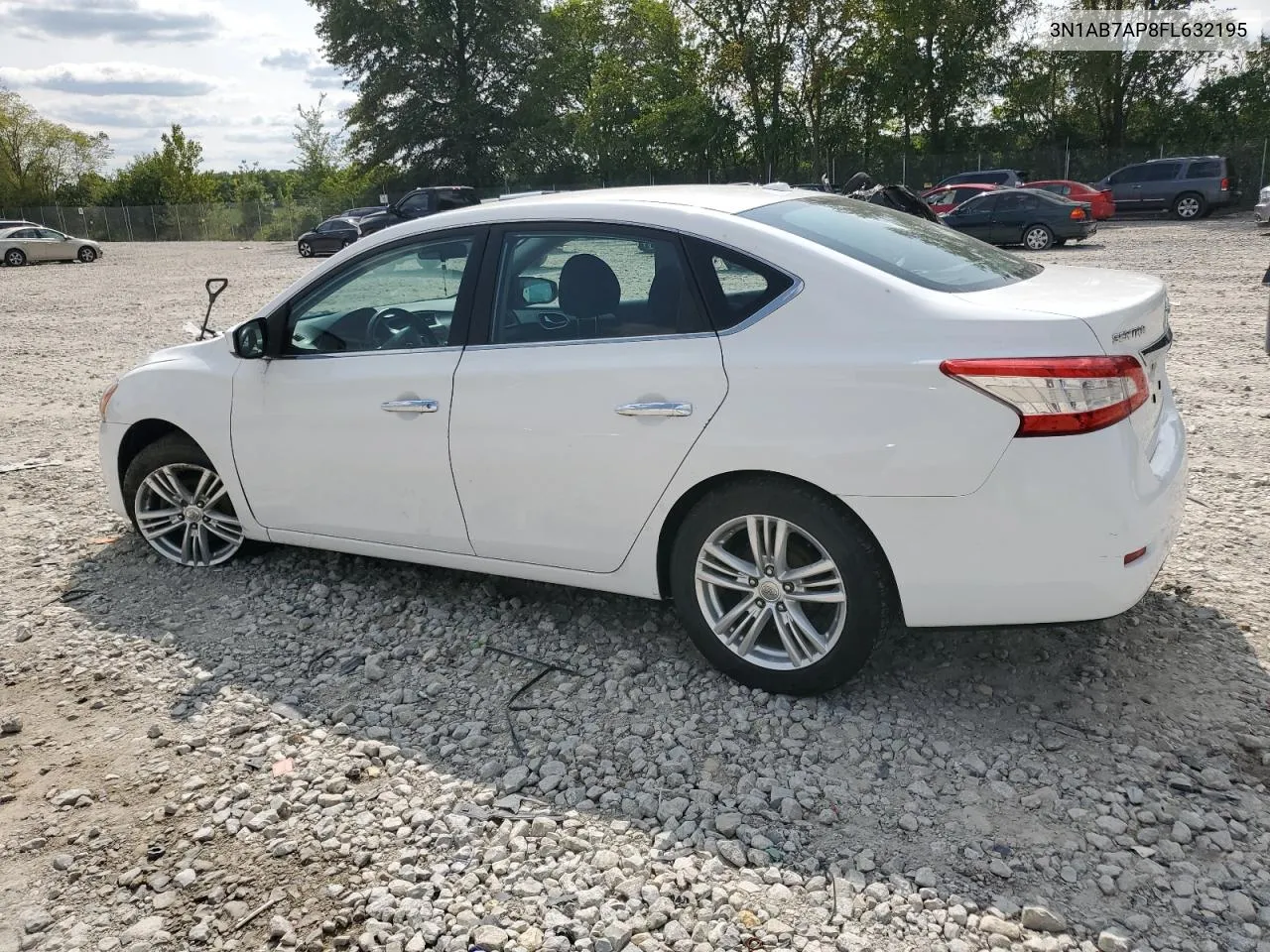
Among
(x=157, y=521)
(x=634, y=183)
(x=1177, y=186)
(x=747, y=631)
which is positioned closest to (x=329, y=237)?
(x=634, y=183)

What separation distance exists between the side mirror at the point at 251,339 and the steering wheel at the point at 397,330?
0.52 m

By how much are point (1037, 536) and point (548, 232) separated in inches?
84.2

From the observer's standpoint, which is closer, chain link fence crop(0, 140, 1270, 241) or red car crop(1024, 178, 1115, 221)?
red car crop(1024, 178, 1115, 221)

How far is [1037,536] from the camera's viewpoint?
3.04 m

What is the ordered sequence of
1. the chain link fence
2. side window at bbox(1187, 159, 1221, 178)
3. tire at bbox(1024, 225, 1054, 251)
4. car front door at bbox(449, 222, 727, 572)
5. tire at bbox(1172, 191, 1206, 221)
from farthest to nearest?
the chain link fence < tire at bbox(1172, 191, 1206, 221) < side window at bbox(1187, 159, 1221, 178) < tire at bbox(1024, 225, 1054, 251) < car front door at bbox(449, 222, 727, 572)

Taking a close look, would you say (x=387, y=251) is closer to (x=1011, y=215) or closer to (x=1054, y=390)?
(x=1054, y=390)

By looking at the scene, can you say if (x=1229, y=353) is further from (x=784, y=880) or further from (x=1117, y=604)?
(x=784, y=880)

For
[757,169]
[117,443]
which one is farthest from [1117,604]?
[757,169]

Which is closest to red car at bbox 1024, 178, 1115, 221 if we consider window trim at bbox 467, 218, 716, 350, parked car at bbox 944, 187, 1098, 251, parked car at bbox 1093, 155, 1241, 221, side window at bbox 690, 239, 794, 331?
parked car at bbox 1093, 155, 1241, 221

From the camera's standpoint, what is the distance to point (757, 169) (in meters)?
44.0

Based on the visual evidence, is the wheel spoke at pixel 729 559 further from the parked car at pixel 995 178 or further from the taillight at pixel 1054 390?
the parked car at pixel 995 178

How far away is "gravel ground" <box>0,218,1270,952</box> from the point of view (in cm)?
266

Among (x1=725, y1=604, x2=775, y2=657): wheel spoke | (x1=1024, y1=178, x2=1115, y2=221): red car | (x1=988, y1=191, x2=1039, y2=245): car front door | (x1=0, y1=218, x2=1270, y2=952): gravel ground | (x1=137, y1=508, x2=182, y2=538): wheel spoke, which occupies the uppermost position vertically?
(x1=1024, y1=178, x2=1115, y2=221): red car

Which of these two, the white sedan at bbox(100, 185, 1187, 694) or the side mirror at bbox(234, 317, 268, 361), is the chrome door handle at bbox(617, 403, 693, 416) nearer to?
the white sedan at bbox(100, 185, 1187, 694)
